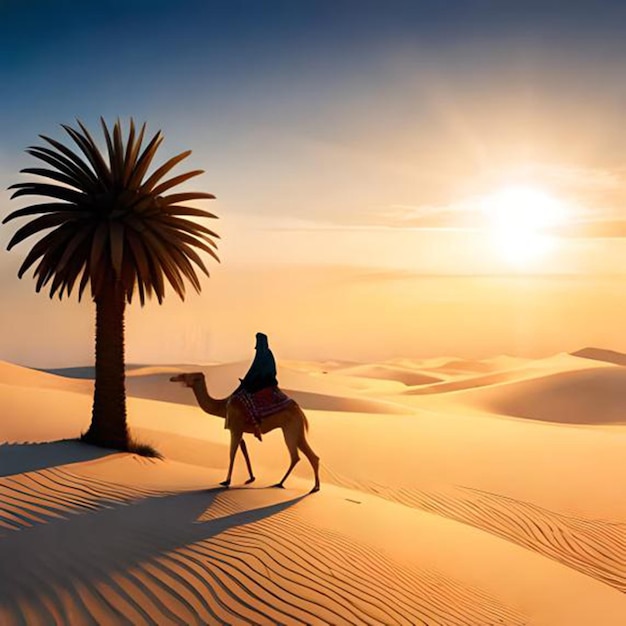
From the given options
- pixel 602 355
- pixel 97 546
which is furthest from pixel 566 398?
pixel 602 355

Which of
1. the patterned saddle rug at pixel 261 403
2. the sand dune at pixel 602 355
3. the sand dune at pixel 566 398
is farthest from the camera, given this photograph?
the sand dune at pixel 602 355

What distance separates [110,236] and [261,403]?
17.8 ft

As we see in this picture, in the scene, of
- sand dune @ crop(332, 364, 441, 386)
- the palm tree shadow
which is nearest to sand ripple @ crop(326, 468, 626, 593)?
the palm tree shadow

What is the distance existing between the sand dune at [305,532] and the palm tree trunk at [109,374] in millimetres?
919

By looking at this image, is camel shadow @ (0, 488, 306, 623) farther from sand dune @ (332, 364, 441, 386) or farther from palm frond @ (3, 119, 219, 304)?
sand dune @ (332, 364, 441, 386)

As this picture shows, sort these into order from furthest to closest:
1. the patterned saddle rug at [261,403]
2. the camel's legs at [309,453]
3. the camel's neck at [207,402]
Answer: the camel's neck at [207,402] < the camel's legs at [309,453] < the patterned saddle rug at [261,403]

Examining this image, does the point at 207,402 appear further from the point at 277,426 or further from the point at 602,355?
the point at 602,355

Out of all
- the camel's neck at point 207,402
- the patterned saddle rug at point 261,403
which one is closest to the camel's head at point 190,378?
the camel's neck at point 207,402

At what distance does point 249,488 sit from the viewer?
13078 mm

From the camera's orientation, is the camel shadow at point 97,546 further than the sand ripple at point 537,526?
No

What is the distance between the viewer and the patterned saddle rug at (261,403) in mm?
13164

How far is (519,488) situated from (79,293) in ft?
41.6

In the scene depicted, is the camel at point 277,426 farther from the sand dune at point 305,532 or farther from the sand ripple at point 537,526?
the sand ripple at point 537,526

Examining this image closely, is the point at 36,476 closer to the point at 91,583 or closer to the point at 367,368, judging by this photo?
the point at 91,583
